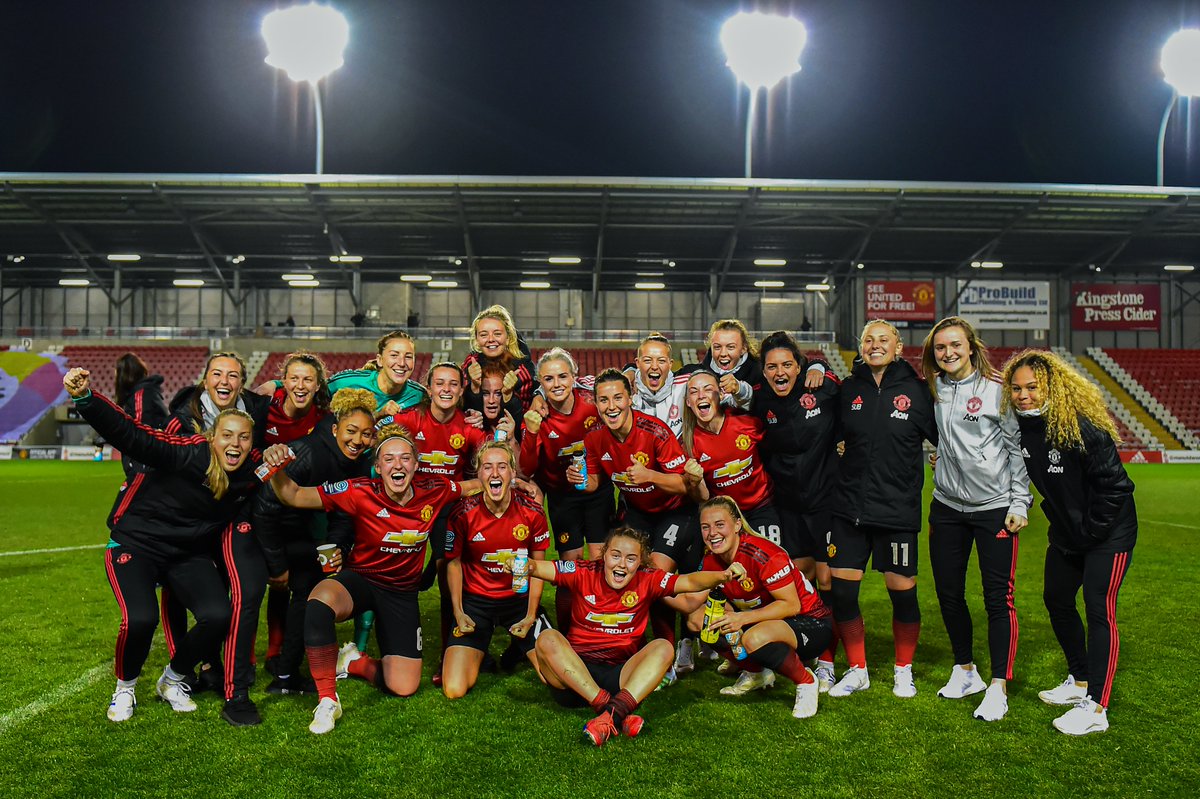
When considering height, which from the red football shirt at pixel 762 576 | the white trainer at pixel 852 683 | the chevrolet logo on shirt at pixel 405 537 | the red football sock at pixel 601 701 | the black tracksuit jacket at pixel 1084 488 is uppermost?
the black tracksuit jacket at pixel 1084 488

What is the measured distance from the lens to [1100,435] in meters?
4.16

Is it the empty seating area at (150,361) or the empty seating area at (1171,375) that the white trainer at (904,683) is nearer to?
the empty seating area at (150,361)

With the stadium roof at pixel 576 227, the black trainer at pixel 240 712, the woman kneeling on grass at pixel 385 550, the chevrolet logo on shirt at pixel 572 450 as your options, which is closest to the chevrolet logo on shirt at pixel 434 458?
the woman kneeling on grass at pixel 385 550

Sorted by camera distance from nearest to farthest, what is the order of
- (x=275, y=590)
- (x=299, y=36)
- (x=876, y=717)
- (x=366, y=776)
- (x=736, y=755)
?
(x=366, y=776) < (x=736, y=755) < (x=876, y=717) < (x=275, y=590) < (x=299, y=36)

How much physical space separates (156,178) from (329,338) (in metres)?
7.89

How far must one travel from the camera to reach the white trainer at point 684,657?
17.5 feet

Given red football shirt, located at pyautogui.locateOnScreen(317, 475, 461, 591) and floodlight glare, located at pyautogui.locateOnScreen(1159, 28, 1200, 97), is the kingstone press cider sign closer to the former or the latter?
floodlight glare, located at pyautogui.locateOnScreen(1159, 28, 1200, 97)

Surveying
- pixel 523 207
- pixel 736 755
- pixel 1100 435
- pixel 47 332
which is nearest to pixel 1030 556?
pixel 1100 435

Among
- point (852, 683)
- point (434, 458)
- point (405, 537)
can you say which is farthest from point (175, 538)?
point (852, 683)

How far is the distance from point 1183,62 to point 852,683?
29.0 m

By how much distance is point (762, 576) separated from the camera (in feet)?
15.9

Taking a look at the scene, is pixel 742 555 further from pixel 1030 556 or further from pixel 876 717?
pixel 1030 556

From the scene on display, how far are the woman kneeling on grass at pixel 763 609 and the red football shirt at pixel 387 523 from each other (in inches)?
63.8

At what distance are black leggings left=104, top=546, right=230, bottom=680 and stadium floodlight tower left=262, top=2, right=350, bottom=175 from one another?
2376 centimetres
